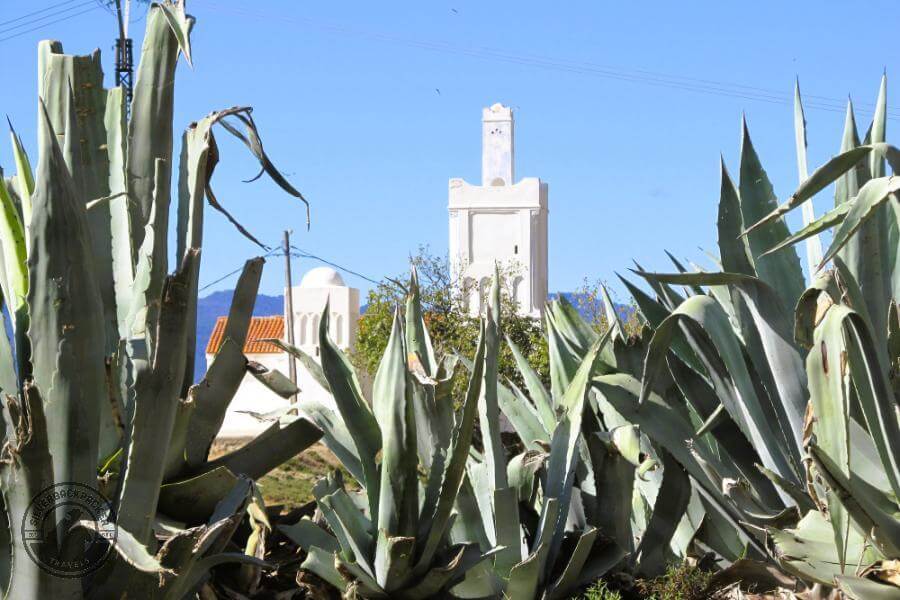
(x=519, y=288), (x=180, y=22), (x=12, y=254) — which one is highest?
(x=180, y=22)

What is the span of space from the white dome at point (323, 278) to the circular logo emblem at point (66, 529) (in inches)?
950

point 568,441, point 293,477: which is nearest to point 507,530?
point 568,441

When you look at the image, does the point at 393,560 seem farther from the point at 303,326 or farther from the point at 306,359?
the point at 303,326

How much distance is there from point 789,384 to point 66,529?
2.10 meters

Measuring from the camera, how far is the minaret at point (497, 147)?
29188 millimetres

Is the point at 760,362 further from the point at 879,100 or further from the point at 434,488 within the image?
the point at 434,488

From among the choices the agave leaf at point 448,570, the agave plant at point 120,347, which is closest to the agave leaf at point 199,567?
the agave plant at point 120,347

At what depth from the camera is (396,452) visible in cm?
295

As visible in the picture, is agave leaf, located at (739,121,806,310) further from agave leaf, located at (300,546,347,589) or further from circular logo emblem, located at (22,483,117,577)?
circular logo emblem, located at (22,483,117,577)

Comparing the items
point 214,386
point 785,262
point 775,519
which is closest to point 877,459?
point 775,519

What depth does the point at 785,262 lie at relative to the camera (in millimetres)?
3590

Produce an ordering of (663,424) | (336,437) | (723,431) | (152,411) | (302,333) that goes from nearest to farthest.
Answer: (152,411)
(336,437)
(663,424)
(723,431)
(302,333)

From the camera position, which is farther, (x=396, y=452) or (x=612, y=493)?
(x=612, y=493)

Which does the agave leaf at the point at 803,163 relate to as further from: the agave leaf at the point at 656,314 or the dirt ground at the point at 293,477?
the dirt ground at the point at 293,477
